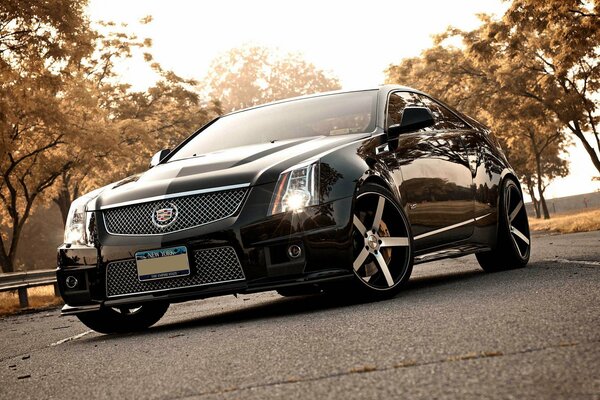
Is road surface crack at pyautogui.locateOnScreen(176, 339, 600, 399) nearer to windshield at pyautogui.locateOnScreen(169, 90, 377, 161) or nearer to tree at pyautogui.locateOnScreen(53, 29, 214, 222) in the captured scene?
windshield at pyautogui.locateOnScreen(169, 90, 377, 161)

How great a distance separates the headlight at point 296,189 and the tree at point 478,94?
28.6 meters

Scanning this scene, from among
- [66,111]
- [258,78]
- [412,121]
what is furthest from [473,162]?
[258,78]

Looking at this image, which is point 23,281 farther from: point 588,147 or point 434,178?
point 588,147

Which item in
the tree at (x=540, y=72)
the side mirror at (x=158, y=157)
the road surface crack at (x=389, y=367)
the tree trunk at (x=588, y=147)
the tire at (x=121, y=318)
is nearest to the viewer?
the road surface crack at (x=389, y=367)

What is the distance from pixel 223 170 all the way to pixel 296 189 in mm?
549

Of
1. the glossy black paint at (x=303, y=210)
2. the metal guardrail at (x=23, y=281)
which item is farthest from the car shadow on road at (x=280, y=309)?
the metal guardrail at (x=23, y=281)

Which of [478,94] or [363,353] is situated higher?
[478,94]

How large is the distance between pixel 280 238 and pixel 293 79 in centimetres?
7434

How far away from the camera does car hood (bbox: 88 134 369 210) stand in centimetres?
608

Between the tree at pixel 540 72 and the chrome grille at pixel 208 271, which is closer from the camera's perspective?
the chrome grille at pixel 208 271

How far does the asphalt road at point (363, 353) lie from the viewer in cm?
322

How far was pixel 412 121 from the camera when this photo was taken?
6.94 m

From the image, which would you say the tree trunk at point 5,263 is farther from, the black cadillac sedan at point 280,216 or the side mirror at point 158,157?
the black cadillac sedan at point 280,216

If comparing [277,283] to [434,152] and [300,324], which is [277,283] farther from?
[434,152]
